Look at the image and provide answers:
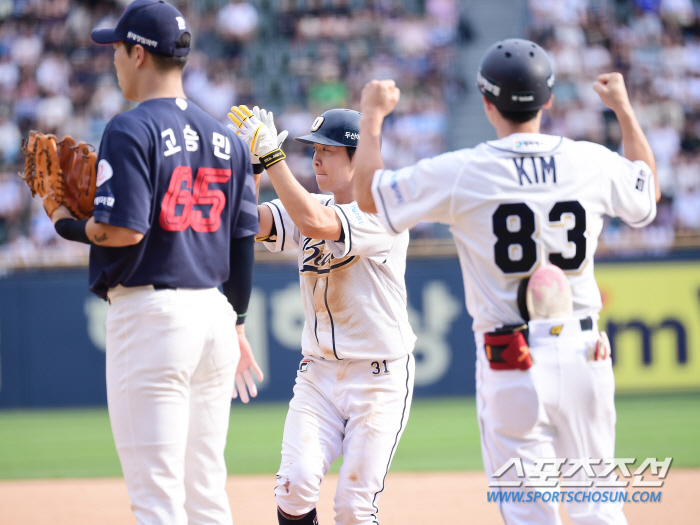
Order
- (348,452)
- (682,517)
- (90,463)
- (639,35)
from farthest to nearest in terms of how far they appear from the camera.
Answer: (639,35) < (90,463) < (682,517) < (348,452)

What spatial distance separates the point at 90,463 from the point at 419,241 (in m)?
5.49

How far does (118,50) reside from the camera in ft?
11.3

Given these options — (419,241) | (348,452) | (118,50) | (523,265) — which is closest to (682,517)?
(348,452)

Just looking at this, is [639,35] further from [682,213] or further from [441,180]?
[441,180]

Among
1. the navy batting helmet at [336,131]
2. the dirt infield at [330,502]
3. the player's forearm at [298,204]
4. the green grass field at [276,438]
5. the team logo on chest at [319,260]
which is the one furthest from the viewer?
the green grass field at [276,438]

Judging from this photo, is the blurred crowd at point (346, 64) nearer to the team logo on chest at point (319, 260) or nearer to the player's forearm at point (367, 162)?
the team logo on chest at point (319, 260)

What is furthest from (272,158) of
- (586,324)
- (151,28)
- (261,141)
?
(586,324)

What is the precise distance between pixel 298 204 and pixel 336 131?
2.25ft

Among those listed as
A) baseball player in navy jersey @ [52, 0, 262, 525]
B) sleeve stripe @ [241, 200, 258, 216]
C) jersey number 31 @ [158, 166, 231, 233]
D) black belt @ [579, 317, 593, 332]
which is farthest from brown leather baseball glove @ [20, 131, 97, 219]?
black belt @ [579, 317, 593, 332]

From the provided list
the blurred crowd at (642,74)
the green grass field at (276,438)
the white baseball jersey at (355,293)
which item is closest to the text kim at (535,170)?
the white baseball jersey at (355,293)

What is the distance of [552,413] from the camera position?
3066 millimetres

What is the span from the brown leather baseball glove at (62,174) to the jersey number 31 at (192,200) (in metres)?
0.38

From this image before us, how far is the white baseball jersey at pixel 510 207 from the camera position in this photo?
311cm

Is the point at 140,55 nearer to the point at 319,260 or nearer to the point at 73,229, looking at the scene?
the point at 73,229
